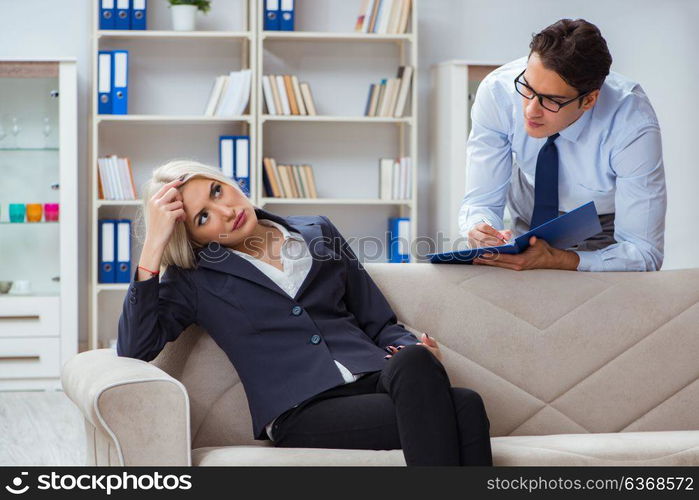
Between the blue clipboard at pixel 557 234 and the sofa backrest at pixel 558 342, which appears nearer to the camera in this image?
the blue clipboard at pixel 557 234

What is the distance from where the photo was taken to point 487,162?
2.37 m

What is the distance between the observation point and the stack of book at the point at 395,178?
466cm

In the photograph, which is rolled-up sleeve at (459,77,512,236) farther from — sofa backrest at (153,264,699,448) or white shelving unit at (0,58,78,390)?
white shelving unit at (0,58,78,390)

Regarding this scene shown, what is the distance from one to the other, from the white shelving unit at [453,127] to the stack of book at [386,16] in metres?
0.33

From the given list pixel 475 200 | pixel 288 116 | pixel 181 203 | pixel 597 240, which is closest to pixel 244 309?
pixel 181 203

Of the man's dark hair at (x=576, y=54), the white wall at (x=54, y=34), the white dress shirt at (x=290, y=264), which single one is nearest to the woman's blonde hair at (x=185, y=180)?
the white dress shirt at (x=290, y=264)

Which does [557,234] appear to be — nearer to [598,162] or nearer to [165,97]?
[598,162]

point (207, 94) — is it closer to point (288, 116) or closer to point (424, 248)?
point (288, 116)

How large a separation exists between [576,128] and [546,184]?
168 millimetres

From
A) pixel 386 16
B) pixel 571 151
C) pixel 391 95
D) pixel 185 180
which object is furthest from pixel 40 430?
pixel 386 16

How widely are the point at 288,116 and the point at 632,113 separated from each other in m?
2.63

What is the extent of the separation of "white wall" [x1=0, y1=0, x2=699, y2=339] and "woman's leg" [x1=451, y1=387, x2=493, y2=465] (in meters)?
3.27

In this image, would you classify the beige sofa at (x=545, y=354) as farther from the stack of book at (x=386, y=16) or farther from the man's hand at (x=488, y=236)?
the stack of book at (x=386, y=16)
